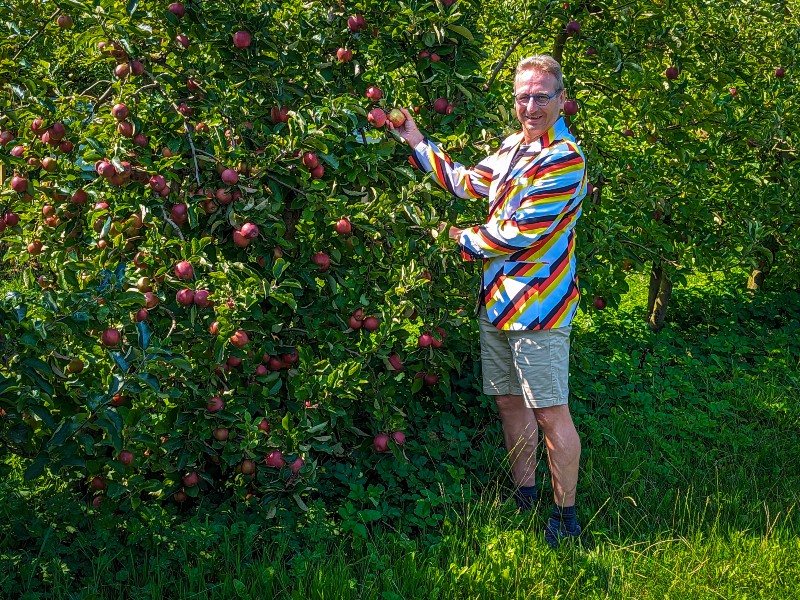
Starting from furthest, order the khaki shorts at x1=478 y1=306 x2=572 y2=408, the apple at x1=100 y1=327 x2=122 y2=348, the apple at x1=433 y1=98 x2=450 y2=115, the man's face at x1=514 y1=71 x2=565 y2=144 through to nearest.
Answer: the apple at x1=433 y1=98 x2=450 y2=115 < the khaki shorts at x1=478 y1=306 x2=572 y2=408 < the man's face at x1=514 y1=71 x2=565 y2=144 < the apple at x1=100 y1=327 x2=122 y2=348

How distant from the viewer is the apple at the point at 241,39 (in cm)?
321

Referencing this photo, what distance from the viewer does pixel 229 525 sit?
333cm

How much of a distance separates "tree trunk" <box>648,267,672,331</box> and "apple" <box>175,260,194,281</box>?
3861 mm

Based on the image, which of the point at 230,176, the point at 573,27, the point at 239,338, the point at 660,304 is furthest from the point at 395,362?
the point at 660,304

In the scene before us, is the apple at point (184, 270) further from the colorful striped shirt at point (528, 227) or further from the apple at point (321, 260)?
the colorful striped shirt at point (528, 227)

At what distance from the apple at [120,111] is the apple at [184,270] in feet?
1.97

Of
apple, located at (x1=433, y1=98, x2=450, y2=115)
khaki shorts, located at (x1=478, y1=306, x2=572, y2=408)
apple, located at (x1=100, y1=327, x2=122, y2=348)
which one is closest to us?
apple, located at (x1=100, y1=327, x2=122, y2=348)

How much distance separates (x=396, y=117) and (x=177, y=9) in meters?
0.91

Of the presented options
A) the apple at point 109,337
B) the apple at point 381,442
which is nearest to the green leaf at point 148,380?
the apple at point 109,337

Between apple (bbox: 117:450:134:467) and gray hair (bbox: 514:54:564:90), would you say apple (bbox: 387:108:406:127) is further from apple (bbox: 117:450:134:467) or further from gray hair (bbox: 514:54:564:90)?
apple (bbox: 117:450:134:467)

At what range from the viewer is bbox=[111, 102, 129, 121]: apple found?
3064mm

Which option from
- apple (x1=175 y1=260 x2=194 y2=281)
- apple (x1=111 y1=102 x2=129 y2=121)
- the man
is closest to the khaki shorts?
the man

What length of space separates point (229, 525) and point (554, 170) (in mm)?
1824

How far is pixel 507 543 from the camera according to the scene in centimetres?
325
